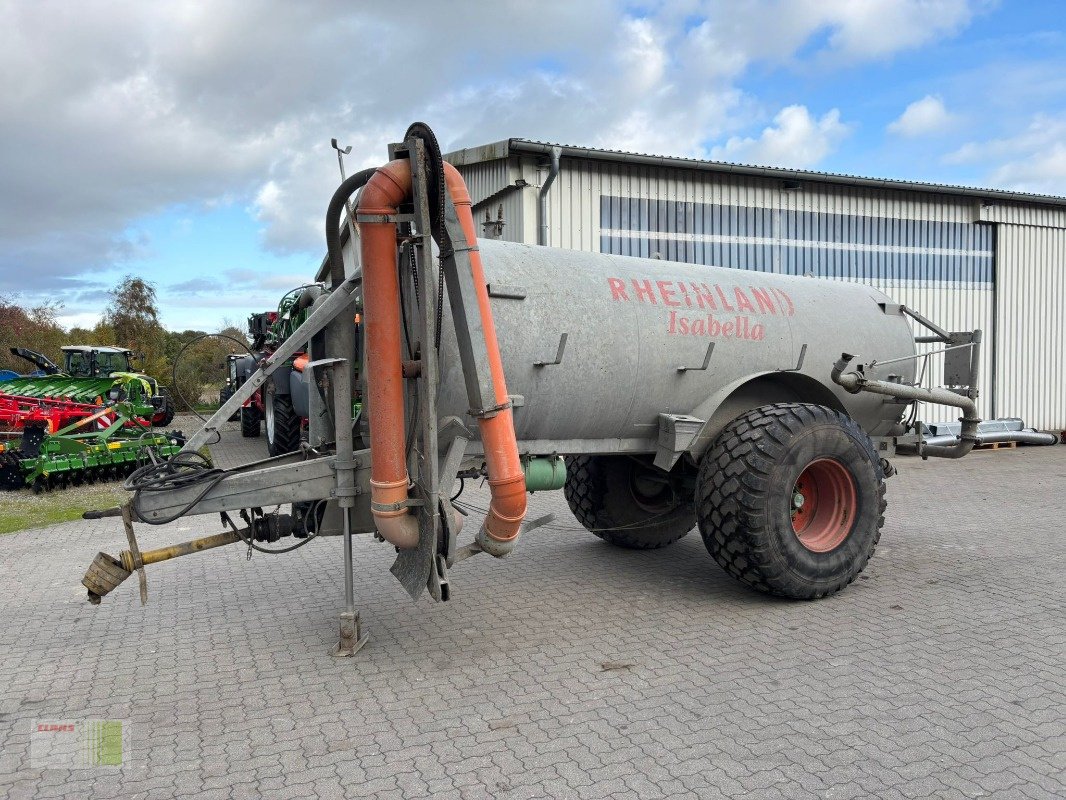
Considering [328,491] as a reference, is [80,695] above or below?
below

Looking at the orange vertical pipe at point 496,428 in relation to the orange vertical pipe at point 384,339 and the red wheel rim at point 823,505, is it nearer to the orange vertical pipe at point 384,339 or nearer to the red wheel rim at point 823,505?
the orange vertical pipe at point 384,339

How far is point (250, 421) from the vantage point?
1703cm

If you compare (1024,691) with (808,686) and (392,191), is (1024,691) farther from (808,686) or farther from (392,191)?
(392,191)

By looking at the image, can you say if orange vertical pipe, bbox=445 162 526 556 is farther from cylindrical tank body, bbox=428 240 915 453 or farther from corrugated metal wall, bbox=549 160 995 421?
corrugated metal wall, bbox=549 160 995 421

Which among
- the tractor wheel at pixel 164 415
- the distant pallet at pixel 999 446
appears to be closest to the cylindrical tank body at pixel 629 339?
the distant pallet at pixel 999 446

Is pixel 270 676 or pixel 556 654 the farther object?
pixel 556 654

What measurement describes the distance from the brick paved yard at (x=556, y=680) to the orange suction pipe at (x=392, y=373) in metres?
0.91

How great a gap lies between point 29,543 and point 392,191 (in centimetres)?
583

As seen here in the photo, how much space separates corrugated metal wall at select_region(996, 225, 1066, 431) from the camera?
15.1 m

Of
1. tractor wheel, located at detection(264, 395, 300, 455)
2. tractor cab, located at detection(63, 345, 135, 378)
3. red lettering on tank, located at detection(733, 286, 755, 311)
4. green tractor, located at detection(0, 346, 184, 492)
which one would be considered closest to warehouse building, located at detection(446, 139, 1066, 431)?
tractor wheel, located at detection(264, 395, 300, 455)

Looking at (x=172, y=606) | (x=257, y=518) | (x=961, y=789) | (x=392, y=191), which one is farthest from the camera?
(x=172, y=606)

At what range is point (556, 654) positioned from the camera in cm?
464

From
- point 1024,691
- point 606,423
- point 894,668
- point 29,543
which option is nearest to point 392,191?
point 606,423

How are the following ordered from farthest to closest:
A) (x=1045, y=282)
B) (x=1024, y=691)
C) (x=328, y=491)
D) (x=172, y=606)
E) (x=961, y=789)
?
1. (x=1045, y=282)
2. (x=172, y=606)
3. (x=328, y=491)
4. (x=1024, y=691)
5. (x=961, y=789)
